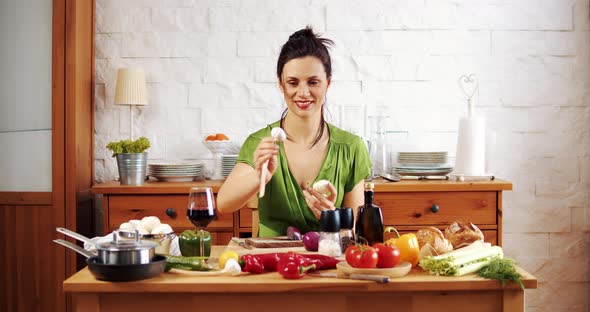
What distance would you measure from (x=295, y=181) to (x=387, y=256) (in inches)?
38.6

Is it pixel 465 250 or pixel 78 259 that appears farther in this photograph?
pixel 78 259

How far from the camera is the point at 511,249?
161 inches

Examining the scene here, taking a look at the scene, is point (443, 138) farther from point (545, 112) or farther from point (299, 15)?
point (299, 15)

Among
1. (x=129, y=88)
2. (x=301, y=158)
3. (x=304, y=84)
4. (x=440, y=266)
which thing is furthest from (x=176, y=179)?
(x=440, y=266)

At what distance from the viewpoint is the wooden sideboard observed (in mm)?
3553

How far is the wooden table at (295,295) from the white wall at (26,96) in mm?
2030

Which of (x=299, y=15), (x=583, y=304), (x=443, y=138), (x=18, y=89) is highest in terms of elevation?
(x=299, y=15)

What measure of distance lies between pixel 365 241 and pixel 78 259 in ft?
7.01

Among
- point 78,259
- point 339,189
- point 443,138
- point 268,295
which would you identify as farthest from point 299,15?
point 268,295

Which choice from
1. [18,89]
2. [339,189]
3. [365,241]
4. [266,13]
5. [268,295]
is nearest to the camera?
[268,295]

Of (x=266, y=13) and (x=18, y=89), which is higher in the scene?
(x=266, y=13)

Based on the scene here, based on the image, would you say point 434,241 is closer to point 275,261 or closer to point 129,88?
point 275,261

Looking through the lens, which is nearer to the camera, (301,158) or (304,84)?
(304,84)

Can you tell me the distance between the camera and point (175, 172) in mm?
3775
